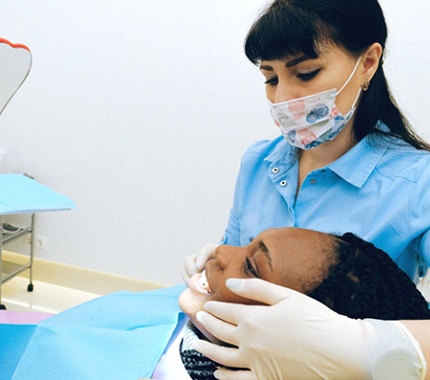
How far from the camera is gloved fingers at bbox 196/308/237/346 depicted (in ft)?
2.99

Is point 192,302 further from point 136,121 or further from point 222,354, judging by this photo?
point 136,121

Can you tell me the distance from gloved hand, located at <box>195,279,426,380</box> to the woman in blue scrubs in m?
0.07

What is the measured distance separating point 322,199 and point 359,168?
12 cm

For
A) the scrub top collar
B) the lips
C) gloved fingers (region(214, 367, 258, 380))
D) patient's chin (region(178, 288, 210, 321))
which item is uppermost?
the scrub top collar

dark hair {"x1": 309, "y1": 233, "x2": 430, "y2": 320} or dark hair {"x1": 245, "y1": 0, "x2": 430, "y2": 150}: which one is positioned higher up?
dark hair {"x1": 245, "y1": 0, "x2": 430, "y2": 150}

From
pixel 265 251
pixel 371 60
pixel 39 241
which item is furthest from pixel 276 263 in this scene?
pixel 39 241

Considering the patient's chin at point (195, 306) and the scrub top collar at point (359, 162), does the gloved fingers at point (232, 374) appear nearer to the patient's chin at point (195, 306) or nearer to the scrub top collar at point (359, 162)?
the patient's chin at point (195, 306)

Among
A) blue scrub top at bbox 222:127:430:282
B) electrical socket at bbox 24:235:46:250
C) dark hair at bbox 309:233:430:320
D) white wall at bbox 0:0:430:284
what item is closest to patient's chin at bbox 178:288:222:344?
dark hair at bbox 309:233:430:320

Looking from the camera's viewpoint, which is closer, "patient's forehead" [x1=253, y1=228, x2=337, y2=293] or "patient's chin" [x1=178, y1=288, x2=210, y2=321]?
"patient's forehead" [x1=253, y1=228, x2=337, y2=293]

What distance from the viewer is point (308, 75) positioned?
1179 millimetres

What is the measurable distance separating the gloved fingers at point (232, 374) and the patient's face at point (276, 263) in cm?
14

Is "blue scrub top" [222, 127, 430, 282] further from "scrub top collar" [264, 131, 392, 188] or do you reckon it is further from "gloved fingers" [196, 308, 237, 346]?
"gloved fingers" [196, 308, 237, 346]

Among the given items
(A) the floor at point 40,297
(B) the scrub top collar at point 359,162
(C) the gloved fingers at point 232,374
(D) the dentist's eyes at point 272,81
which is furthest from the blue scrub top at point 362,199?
(A) the floor at point 40,297

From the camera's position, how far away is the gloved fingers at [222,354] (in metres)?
0.89
